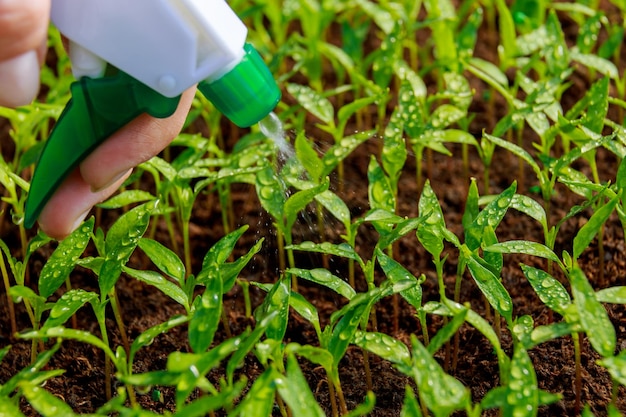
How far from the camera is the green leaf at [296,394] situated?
55.1 inches

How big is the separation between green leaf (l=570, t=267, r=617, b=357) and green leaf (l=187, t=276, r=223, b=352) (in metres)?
0.52

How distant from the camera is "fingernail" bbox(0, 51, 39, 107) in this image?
4.43ft

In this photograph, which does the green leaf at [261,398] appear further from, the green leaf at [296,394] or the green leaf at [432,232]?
the green leaf at [432,232]

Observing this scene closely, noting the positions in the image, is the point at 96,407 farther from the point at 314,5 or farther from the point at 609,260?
the point at 314,5

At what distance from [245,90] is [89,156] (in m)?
0.26

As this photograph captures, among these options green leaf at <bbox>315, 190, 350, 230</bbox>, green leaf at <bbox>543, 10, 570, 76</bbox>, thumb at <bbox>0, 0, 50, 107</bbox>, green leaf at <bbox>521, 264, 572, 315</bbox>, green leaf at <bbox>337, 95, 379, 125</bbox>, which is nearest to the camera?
thumb at <bbox>0, 0, 50, 107</bbox>

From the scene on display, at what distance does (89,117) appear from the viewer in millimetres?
1486

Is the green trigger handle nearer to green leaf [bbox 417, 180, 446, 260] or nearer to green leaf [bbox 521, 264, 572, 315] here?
green leaf [bbox 417, 180, 446, 260]

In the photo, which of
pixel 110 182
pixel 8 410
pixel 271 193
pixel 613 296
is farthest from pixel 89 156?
pixel 613 296

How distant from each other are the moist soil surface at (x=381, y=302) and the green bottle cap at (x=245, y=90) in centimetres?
55

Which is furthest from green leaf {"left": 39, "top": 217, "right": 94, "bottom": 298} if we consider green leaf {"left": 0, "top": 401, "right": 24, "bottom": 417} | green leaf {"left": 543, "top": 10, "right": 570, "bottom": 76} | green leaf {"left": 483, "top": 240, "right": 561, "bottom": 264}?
green leaf {"left": 543, "top": 10, "right": 570, "bottom": 76}

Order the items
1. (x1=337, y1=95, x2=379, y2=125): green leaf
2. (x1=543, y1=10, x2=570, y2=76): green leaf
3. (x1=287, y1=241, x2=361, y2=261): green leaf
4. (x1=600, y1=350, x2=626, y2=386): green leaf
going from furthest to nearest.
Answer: (x1=543, y1=10, x2=570, y2=76): green leaf, (x1=337, y1=95, x2=379, y2=125): green leaf, (x1=287, y1=241, x2=361, y2=261): green leaf, (x1=600, y1=350, x2=626, y2=386): green leaf

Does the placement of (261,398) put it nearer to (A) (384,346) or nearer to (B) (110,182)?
(A) (384,346)

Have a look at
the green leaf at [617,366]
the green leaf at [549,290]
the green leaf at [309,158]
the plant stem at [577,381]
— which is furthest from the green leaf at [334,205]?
the green leaf at [617,366]
